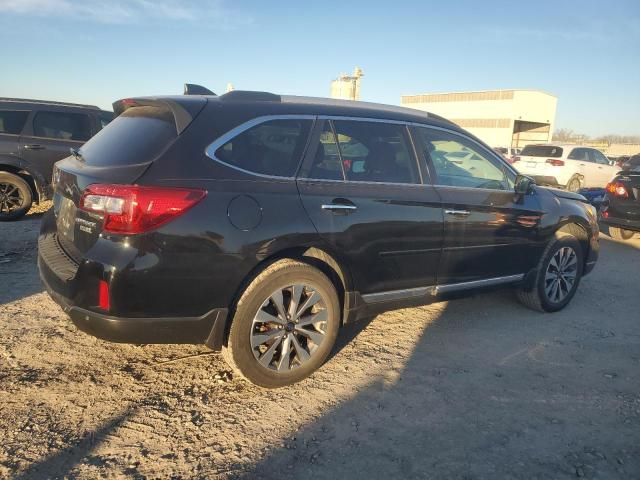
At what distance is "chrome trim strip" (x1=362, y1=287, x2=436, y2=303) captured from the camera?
351 cm

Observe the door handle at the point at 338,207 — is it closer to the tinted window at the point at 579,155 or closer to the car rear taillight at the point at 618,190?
the car rear taillight at the point at 618,190

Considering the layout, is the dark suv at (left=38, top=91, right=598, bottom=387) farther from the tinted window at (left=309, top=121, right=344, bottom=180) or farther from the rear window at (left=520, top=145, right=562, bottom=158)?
the rear window at (left=520, top=145, right=562, bottom=158)

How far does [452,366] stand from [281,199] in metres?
1.81

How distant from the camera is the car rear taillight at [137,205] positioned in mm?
2602

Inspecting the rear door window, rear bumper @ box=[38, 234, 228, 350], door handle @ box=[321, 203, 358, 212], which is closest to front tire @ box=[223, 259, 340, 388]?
rear bumper @ box=[38, 234, 228, 350]

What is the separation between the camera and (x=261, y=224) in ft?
9.51

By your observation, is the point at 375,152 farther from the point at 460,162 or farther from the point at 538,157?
the point at 538,157

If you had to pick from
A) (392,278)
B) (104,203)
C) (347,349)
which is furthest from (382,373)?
(104,203)

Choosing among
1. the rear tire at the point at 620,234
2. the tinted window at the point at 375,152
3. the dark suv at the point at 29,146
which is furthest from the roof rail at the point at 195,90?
the rear tire at the point at 620,234

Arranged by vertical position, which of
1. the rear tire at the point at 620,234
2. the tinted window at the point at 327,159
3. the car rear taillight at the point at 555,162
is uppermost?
the car rear taillight at the point at 555,162

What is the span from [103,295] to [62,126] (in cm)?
643

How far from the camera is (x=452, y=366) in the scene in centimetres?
364

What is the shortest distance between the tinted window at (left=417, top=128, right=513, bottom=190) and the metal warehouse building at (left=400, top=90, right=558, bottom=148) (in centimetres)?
4635

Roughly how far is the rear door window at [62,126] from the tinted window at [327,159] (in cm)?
617
